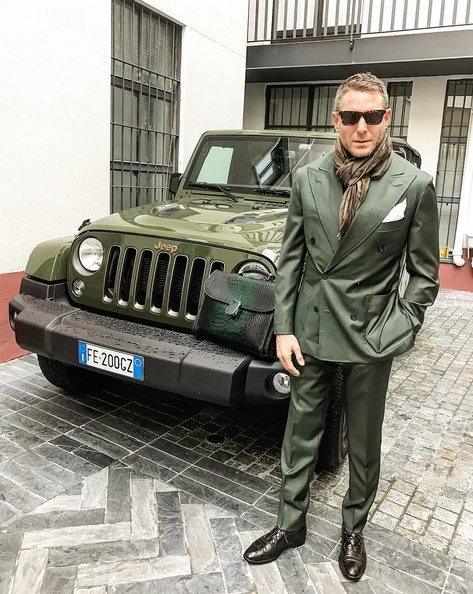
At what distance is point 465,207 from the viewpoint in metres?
9.04

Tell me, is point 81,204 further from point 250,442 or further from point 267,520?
point 267,520

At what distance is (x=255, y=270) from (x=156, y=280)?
600mm

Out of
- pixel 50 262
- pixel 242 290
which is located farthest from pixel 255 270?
pixel 50 262

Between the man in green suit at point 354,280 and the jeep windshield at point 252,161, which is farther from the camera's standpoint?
the jeep windshield at point 252,161

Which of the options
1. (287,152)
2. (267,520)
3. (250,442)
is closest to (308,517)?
(267,520)

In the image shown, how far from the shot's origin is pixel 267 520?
2.62 metres

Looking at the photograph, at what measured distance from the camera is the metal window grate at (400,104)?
9.20 metres

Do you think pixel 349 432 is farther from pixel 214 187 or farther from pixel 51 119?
pixel 51 119

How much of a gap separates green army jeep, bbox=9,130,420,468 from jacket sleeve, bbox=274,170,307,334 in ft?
1.32

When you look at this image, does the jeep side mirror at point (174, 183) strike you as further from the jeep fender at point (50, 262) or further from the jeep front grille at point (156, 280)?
the jeep front grille at point (156, 280)

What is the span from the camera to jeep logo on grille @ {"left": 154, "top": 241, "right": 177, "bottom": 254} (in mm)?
3004

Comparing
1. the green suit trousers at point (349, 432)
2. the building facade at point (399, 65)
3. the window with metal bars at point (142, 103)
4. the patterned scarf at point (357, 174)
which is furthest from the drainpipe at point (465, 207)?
the patterned scarf at point (357, 174)

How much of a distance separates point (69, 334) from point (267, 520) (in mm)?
1399

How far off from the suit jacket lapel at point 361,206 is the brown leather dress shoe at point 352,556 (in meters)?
1.19
